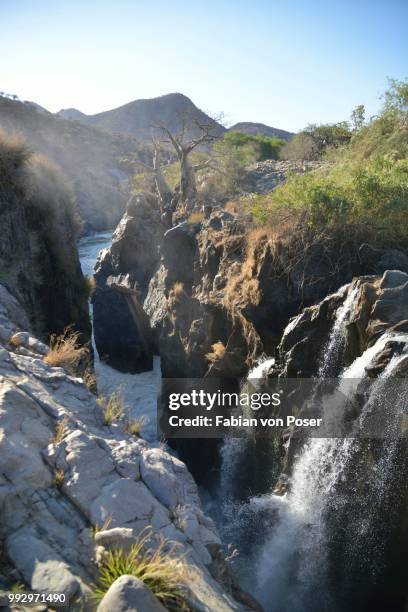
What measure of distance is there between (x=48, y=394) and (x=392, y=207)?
8030 mm

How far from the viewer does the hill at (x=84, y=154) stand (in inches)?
2076

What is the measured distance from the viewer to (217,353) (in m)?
12.8

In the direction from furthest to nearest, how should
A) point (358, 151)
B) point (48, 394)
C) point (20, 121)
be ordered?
point (20, 121), point (358, 151), point (48, 394)

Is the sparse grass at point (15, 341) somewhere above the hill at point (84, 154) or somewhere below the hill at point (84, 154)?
below

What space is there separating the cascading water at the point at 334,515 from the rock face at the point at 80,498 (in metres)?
3.00

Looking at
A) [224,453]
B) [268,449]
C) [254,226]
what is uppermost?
[254,226]

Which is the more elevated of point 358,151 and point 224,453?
point 358,151

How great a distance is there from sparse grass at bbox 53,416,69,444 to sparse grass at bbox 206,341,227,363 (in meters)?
7.59

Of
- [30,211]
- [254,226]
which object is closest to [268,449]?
[254,226]

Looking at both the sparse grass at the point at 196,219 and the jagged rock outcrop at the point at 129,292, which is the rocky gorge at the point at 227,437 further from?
the jagged rock outcrop at the point at 129,292

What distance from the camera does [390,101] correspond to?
1948 centimetres

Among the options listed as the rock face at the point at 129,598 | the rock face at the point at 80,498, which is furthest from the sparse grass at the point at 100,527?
the rock face at the point at 129,598

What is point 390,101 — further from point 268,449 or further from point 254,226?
point 268,449

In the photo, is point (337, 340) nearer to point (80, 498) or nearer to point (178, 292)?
point (80, 498)
